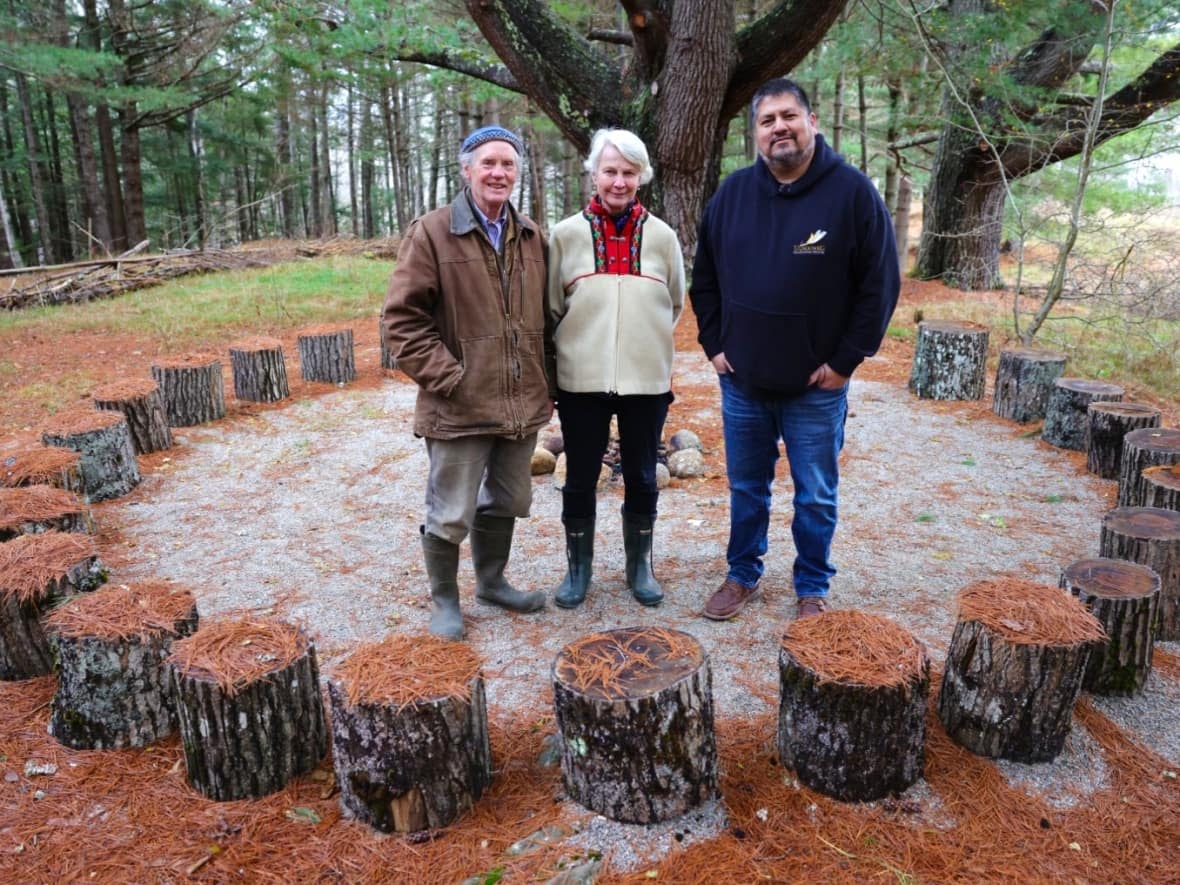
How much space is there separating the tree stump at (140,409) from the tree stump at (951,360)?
6251 millimetres

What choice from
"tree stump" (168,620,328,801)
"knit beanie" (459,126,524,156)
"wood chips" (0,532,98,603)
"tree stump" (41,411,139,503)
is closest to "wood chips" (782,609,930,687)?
"tree stump" (168,620,328,801)

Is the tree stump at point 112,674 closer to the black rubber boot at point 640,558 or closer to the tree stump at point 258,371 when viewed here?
the black rubber boot at point 640,558

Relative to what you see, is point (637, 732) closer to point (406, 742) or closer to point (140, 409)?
point (406, 742)

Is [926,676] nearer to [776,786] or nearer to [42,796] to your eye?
[776,786]

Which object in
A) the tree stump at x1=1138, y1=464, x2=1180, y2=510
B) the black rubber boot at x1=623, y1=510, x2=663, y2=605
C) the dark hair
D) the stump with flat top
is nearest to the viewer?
the dark hair

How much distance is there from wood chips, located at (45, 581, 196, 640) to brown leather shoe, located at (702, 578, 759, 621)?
204 cm

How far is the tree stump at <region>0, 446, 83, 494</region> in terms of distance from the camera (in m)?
4.32

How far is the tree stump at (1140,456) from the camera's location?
4.29 m

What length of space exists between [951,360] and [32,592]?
675 centimetres

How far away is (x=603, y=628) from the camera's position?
3.47 meters

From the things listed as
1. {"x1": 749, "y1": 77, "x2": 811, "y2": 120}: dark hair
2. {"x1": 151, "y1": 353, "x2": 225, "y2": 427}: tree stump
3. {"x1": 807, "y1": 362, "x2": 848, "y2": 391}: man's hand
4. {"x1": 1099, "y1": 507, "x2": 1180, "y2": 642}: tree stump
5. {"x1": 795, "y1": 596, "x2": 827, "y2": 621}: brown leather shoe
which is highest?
{"x1": 749, "y1": 77, "x2": 811, "y2": 120}: dark hair

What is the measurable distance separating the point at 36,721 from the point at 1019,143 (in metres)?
11.4

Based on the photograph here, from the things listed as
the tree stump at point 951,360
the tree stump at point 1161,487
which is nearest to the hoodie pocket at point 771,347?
the tree stump at point 1161,487

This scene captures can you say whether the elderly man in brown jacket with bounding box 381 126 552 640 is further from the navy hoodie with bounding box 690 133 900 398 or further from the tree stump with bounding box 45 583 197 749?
the tree stump with bounding box 45 583 197 749
